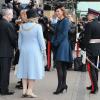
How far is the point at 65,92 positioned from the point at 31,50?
1584 mm

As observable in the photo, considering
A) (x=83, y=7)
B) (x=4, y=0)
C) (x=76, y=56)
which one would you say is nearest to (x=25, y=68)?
(x=76, y=56)

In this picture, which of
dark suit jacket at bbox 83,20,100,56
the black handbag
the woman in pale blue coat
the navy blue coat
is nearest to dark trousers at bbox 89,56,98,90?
dark suit jacket at bbox 83,20,100,56

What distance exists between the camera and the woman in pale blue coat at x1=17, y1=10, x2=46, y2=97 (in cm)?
985

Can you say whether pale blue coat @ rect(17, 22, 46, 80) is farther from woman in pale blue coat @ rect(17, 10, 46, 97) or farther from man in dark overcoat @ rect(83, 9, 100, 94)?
man in dark overcoat @ rect(83, 9, 100, 94)

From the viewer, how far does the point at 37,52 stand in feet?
32.6

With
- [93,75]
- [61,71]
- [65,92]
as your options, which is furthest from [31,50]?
[93,75]

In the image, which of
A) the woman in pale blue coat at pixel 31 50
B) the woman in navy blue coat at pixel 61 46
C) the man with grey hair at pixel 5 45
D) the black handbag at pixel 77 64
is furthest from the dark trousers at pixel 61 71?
the black handbag at pixel 77 64

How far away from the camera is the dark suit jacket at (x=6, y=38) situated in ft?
33.7

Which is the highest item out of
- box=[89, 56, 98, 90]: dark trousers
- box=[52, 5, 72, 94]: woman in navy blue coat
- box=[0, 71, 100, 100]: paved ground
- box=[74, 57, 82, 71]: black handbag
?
box=[52, 5, 72, 94]: woman in navy blue coat

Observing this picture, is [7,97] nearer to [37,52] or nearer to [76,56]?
[37,52]

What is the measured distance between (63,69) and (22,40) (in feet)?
4.23

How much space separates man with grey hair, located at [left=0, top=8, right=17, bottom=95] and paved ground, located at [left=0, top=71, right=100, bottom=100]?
1.27 feet

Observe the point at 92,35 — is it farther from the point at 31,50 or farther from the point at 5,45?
the point at 5,45

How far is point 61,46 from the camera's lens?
10.5 metres
